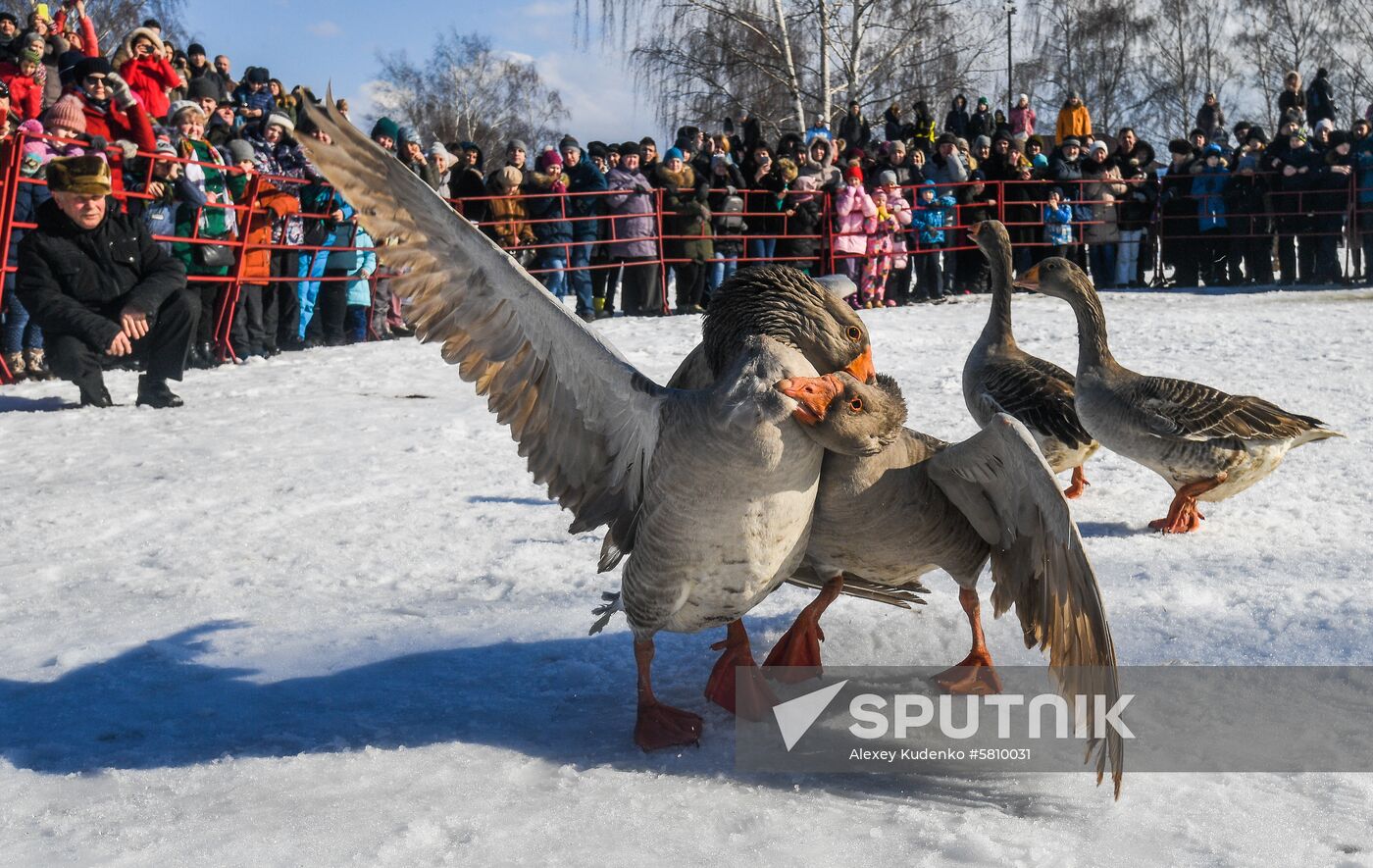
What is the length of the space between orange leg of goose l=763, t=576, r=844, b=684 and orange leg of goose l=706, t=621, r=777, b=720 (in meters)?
0.07

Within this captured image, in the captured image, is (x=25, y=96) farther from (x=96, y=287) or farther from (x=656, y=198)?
(x=656, y=198)

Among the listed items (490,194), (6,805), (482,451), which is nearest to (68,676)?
(6,805)

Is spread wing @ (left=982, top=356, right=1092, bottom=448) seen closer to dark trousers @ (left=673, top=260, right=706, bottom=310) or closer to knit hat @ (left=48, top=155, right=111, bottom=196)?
knit hat @ (left=48, top=155, right=111, bottom=196)

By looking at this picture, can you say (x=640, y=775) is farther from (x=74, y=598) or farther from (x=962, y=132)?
(x=962, y=132)

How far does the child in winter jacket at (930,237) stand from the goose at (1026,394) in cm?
967

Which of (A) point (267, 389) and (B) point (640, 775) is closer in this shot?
(B) point (640, 775)

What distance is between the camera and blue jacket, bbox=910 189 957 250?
50.7ft

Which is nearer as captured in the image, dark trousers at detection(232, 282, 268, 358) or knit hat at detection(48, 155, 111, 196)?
knit hat at detection(48, 155, 111, 196)

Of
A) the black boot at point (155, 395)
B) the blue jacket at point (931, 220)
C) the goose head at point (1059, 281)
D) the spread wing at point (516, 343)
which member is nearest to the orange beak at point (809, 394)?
the spread wing at point (516, 343)

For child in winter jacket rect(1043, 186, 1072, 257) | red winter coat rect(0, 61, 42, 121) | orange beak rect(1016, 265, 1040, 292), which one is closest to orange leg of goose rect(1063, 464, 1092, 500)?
orange beak rect(1016, 265, 1040, 292)

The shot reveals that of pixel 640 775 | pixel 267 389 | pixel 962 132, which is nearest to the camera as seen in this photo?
pixel 640 775

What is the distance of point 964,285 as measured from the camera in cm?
1633

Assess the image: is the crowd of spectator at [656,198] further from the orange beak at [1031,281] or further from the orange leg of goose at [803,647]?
the orange leg of goose at [803,647]

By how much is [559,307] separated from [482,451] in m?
3.77
